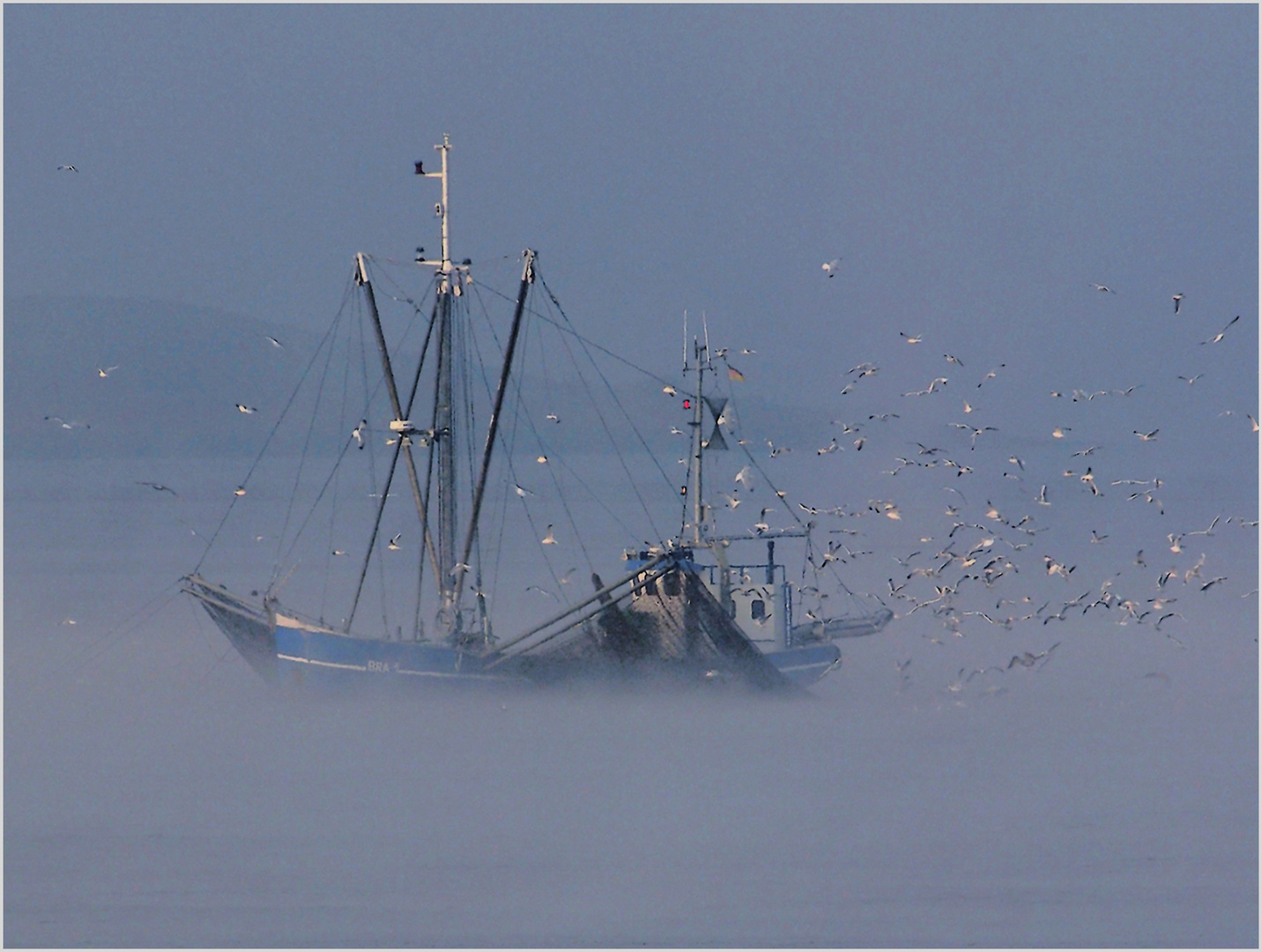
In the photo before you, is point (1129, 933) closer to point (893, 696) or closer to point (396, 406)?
point (893, 696)

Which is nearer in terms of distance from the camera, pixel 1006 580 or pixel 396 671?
pixel 396 671

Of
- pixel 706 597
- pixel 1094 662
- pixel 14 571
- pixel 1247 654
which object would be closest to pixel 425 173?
pixel 706 597

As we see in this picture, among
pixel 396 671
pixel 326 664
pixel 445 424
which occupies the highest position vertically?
pixel 445 424

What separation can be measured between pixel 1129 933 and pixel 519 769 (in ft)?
30.3

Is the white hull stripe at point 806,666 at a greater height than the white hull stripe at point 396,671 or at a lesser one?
greater

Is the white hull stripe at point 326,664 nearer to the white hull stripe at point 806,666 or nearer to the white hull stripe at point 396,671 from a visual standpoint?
the white hull stripe at point 396,671

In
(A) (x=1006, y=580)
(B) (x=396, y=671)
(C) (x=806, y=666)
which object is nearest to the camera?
(B) (x=396, y=671)

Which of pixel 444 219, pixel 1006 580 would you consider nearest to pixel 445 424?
pixel 444 219

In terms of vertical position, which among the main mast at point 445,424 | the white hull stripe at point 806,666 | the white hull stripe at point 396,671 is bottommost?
the white hull stripe at point 396,671

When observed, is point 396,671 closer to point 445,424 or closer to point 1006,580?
point 445,424

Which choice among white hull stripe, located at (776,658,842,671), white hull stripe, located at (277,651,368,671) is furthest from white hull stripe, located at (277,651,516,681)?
white hull stripe, located at (776,658,842,671)

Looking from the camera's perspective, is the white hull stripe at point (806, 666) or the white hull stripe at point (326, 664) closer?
the white hull stripe at point (326, 664)

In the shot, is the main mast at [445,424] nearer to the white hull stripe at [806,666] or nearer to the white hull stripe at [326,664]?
the white hull stripe at [326,664]

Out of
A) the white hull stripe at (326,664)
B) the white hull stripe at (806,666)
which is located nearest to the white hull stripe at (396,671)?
the white hull stripe at (326,664)
